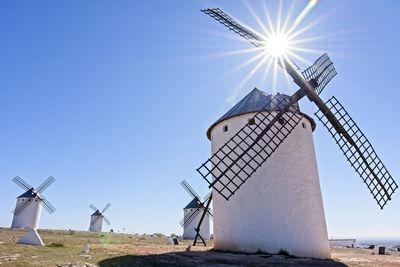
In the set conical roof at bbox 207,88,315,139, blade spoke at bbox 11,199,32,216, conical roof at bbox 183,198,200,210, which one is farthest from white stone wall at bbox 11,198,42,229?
conical roof at bbox 207,88,315,139

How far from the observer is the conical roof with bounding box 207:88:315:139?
55.3ft

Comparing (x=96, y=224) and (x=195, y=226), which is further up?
(x=96, y=224)

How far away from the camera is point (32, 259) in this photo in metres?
9.86

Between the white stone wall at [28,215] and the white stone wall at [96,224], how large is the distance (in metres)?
16.6

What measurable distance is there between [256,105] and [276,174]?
13.1 feet

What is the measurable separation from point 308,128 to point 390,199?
5.75m

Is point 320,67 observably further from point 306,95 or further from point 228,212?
point 228,212

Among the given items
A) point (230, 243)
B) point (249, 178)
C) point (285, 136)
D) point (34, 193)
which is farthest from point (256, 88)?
point (34, 193)

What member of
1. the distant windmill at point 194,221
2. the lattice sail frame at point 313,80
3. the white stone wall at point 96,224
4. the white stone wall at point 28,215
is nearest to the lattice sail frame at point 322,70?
the lattice sail frame at point 313,80

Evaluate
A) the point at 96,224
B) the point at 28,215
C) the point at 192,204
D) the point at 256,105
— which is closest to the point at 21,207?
the point at 28,215

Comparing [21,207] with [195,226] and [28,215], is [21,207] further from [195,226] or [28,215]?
[195,226]

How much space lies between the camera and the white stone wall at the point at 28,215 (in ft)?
154

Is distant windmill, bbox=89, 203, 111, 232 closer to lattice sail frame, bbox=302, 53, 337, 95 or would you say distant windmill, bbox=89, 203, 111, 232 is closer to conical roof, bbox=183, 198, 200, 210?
conical roof, bbox=183, 198, 200, 210

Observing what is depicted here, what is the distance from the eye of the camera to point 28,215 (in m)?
47.4
